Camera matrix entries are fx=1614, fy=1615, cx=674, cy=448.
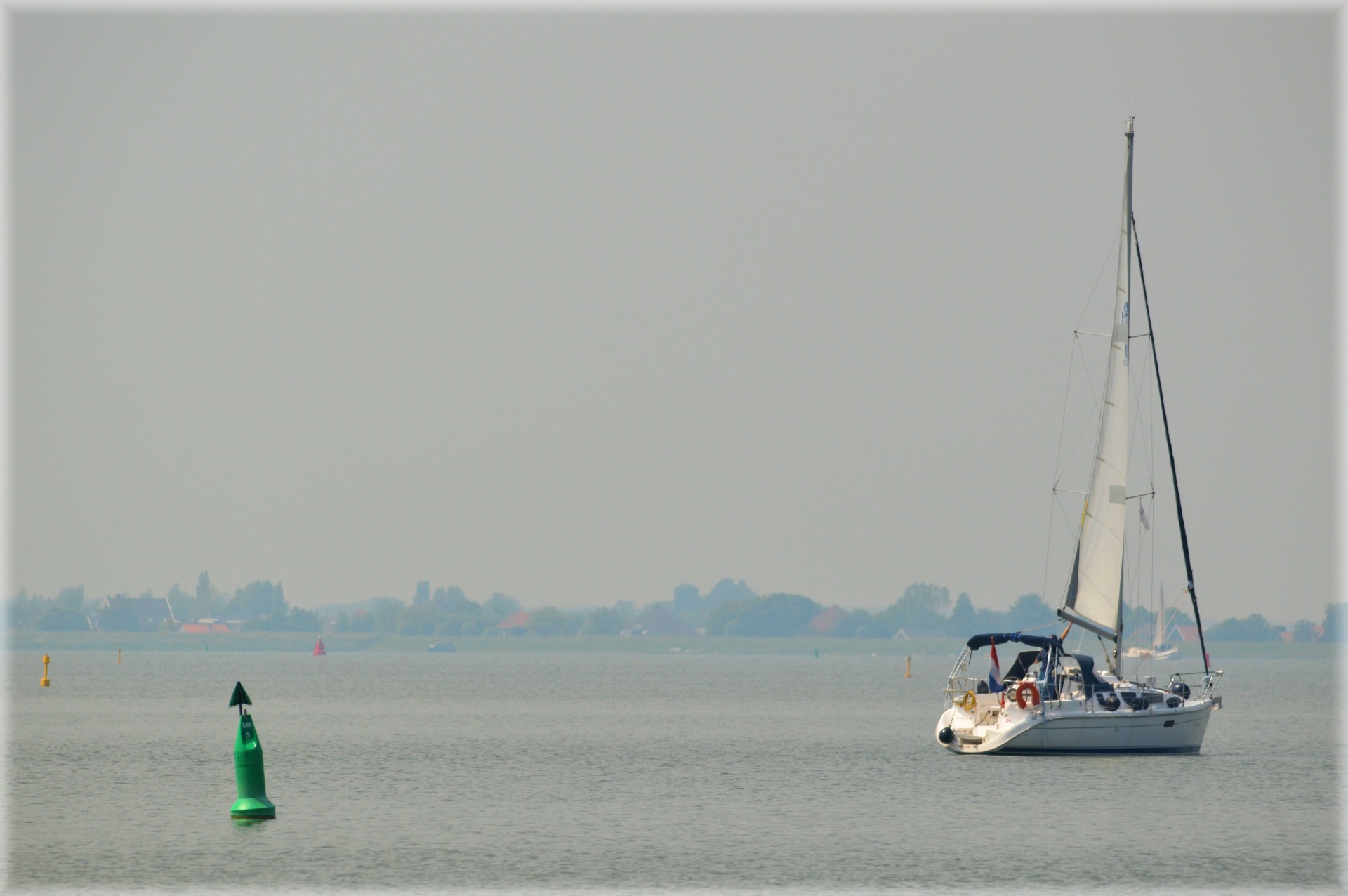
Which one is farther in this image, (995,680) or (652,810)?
(995,680)

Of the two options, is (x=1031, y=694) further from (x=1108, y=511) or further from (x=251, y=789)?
(x=251, y=789)

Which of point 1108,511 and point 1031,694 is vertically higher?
point 1108,511

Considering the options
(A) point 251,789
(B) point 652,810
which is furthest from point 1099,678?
(A) point 251,789

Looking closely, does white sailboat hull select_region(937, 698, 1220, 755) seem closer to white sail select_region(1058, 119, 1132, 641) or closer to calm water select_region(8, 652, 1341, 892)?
calm water select_region(8, 652, 1341, 892)

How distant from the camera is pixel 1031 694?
219 ft

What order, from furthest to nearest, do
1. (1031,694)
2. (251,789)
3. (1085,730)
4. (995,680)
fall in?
(995,680) < (1031,694) < (1085,730) < (251,789)

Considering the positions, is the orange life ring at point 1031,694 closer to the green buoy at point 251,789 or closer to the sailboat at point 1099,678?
the sailboat at point 1099,678

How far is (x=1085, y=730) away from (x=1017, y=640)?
6.24 metres

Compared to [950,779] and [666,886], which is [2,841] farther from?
[950,779]

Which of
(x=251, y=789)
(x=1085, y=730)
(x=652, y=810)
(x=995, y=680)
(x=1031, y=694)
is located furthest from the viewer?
(x=995, y=680)

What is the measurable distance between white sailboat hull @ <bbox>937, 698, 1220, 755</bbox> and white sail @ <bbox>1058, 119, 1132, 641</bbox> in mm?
5261

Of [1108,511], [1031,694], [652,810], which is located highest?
[1108,511]

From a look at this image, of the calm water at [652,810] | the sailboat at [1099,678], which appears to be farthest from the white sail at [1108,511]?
the calm water at [652,810]

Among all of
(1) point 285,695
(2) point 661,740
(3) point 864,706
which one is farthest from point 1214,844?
(1) point 285,695
